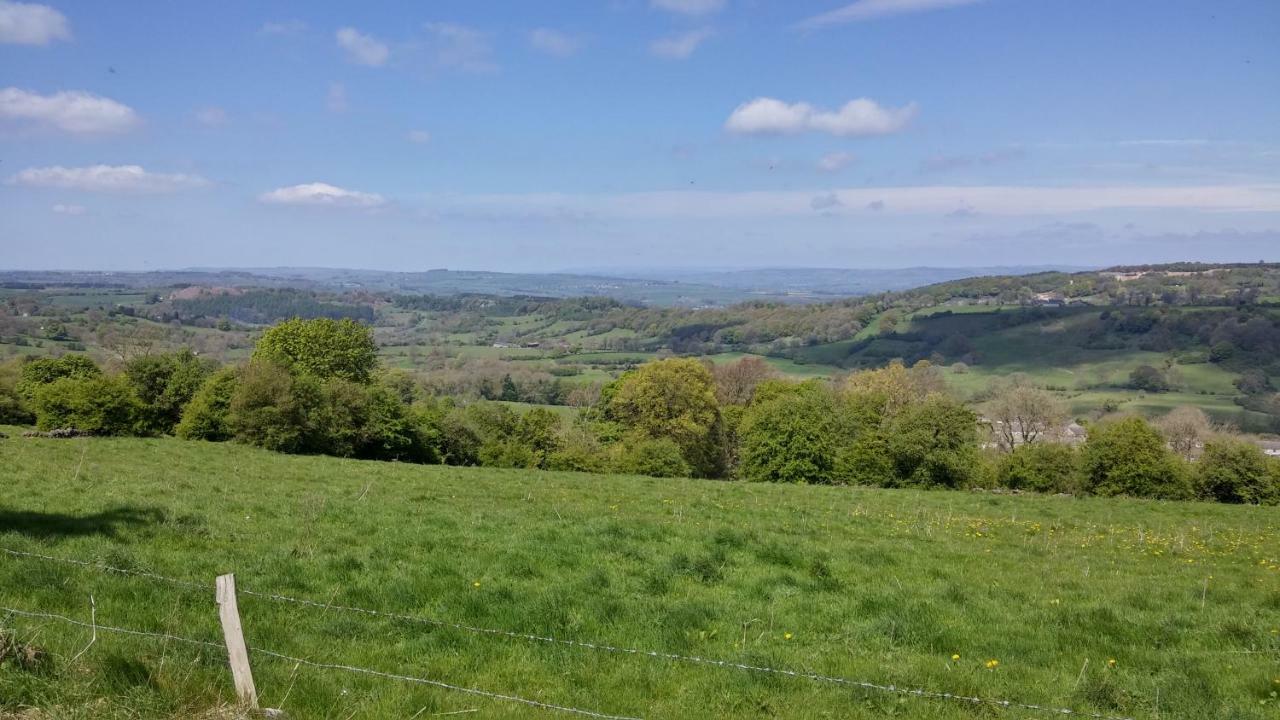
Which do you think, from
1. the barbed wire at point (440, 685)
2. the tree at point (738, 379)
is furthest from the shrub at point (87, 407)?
the tree at point (738, 379)

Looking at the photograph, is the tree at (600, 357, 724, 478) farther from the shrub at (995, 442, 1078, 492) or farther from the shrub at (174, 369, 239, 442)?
the shrub at (174, 369, 239, 442)

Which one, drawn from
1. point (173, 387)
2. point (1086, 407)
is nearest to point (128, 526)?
point (173, 387)

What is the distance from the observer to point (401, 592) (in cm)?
960

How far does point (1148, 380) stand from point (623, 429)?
11447cm

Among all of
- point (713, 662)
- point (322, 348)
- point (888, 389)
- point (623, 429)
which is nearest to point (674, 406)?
point (623, 429)

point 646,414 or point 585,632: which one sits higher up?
point 585,632

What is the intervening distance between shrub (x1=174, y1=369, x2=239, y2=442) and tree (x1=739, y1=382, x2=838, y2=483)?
1128 inches

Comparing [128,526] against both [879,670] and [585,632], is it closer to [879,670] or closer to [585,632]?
[585,632]

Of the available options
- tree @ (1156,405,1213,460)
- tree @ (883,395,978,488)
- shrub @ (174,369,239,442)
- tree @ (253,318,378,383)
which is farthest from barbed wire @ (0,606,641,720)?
tree @ (1156,405,1213,460)

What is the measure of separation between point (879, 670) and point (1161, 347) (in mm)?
176869

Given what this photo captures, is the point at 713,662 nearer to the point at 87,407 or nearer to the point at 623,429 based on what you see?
the point at 87,407

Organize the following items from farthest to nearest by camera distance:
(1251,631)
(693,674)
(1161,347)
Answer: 1. (1161,347)
2. (1251,631)
3. (693,674)

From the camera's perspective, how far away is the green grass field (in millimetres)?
6820

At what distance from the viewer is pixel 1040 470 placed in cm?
4316
